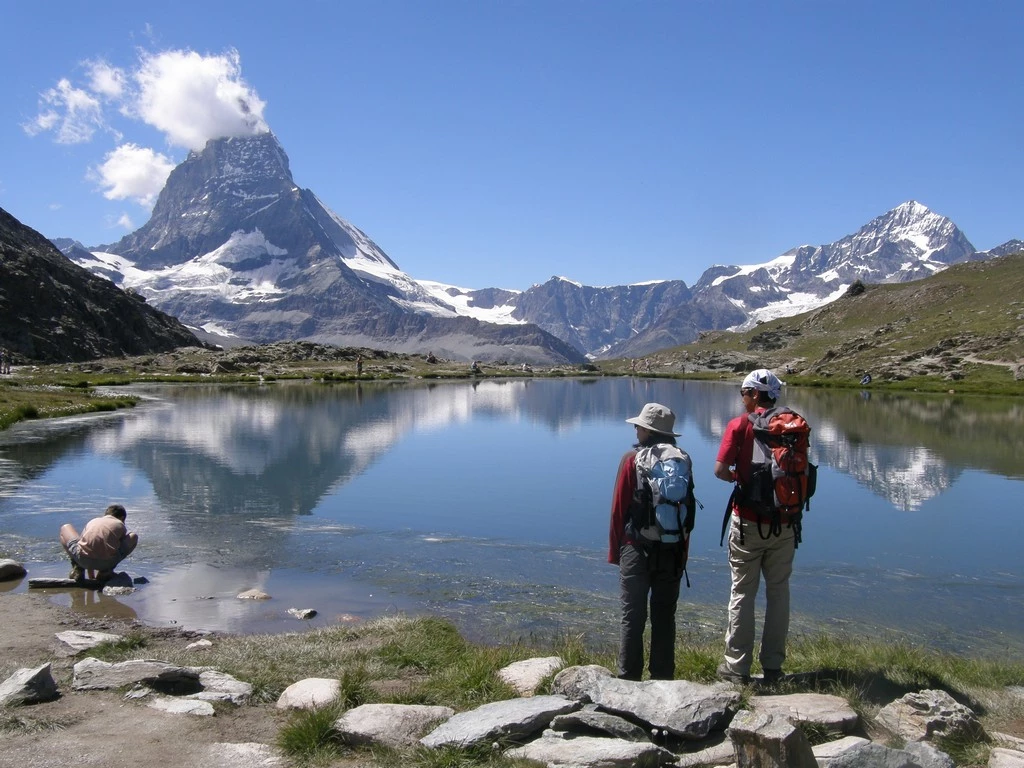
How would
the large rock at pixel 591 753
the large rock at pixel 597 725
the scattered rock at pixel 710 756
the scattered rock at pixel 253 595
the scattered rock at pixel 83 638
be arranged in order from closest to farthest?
the large rock at pixel 591 753, the scattered rock at pixel 710 756, the large rock at pixel 597 725, the scattered rock at pixel 83 638, the scattered rock at pixel 253 595

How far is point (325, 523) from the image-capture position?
77.0 feet

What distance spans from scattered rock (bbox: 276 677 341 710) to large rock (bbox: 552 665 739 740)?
279cm

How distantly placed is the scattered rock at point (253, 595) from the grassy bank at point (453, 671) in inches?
119

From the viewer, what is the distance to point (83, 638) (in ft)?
38.6

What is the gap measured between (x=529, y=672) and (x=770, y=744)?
3.92 meters

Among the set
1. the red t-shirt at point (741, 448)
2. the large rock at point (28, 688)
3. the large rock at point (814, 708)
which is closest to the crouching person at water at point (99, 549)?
the large rock at point (28, 688)

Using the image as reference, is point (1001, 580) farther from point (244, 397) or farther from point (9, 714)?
point (244, 397)

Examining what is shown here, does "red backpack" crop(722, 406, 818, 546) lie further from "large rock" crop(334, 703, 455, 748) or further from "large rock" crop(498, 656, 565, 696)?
"large rock" crop(334, 703, 455, 748)

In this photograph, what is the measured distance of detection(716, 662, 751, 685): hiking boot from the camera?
32.1 ft

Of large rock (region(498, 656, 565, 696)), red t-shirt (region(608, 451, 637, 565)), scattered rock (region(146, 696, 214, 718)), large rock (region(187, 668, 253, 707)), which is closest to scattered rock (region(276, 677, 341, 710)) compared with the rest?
large rock (region(187, 668, 253, 707))

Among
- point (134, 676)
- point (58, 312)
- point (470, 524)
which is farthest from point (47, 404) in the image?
point (58, 312)

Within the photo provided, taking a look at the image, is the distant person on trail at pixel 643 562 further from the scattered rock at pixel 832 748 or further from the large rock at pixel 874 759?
the large rock at pixel 874 759

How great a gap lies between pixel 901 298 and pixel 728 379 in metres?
55.0

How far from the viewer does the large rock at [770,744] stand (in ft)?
21.6
